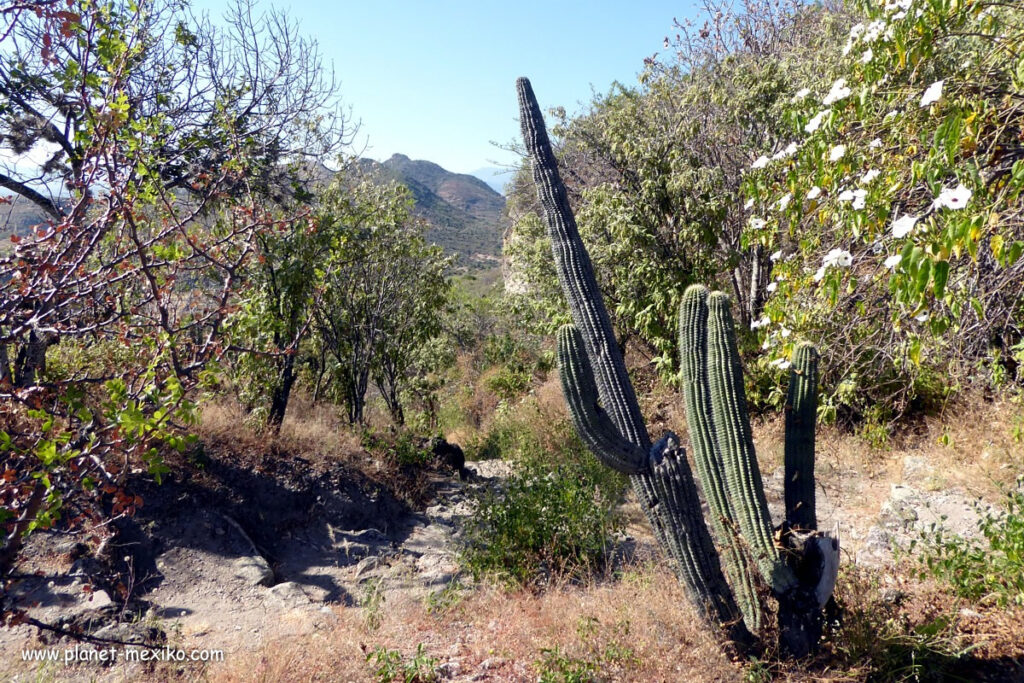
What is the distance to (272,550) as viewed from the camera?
563cm

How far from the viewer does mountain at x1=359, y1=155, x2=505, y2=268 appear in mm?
31077

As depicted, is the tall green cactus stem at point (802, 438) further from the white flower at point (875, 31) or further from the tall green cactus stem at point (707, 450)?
the white flower at point (875, 31)

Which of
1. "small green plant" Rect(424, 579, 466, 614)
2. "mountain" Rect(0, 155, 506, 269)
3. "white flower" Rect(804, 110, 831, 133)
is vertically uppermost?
"mountain" Rect(0, 155, 506, 269)

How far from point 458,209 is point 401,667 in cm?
4957

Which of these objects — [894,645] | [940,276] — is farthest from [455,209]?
[940,276]

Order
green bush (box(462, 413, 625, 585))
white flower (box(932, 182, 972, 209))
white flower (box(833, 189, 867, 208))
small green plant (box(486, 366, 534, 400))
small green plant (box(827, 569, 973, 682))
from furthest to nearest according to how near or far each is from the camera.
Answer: small green plant (box(486, 366, 534, 400)) < green bush (box(462, 413, 625, 585)) < small green plant (box(827, 569, 973, 682)) < white flower (box(833, 189, 867, 208)) < white flower (box(932, 182, 972, 209))

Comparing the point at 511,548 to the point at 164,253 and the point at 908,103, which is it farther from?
the point at 908,103

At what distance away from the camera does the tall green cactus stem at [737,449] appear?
3.11 m

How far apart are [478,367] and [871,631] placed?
10152 millimetres

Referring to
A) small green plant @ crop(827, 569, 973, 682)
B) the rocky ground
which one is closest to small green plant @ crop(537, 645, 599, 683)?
the rocky ground

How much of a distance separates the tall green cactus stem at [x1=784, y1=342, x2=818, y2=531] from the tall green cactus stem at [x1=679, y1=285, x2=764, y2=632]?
36cm

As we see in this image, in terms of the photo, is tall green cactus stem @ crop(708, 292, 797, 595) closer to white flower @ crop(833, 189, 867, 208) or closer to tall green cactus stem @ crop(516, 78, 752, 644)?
tall green cactus stem @ crop(516, 78, 752, 644)

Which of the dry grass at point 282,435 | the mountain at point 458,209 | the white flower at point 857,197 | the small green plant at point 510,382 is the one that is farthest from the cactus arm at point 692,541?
the small green plant at point 510,382

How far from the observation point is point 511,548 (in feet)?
16.1
